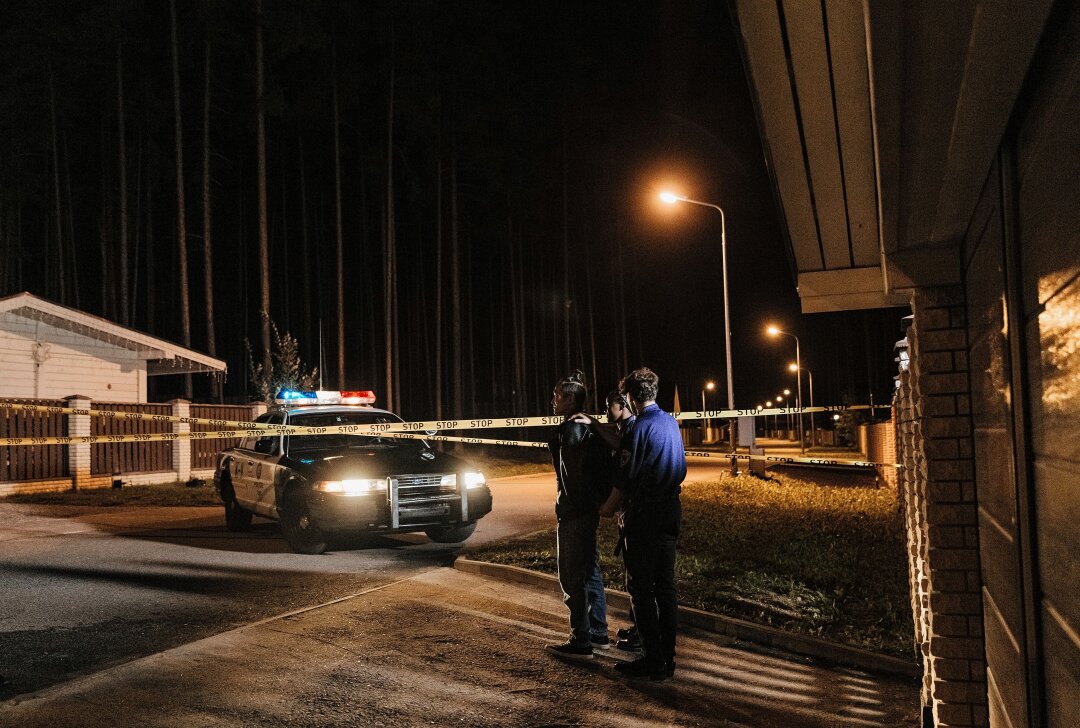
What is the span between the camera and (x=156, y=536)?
1130cm

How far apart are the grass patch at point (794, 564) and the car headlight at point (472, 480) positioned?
0.76 meters

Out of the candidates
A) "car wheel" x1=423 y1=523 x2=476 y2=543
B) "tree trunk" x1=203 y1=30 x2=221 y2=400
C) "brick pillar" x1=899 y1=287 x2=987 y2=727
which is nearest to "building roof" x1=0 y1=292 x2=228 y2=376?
"tree trunk" x1=203 y1=30 x2=221 y2=400

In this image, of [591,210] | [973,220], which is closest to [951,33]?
[973,220]

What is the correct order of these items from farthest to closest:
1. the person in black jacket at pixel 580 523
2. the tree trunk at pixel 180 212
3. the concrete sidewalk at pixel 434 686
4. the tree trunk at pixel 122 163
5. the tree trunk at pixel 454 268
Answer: the tree trunk at pixel 454 268, the tree trunk at pixel 122 163, the tree trunk at pixel 180 212, the person in black jacket at pixel 580 523, the concrete sidewalk at pixel 434 686

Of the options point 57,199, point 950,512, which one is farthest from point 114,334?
point 950,512

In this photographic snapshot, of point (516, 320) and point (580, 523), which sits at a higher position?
point (516, 320)

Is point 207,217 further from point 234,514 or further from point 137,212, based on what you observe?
point 234,514

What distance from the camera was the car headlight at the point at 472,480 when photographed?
10.0m

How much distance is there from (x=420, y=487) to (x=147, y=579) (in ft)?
9.56

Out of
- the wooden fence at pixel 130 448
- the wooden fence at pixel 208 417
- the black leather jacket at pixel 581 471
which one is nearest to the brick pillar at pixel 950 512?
the black leather jacket at pixel 581 471

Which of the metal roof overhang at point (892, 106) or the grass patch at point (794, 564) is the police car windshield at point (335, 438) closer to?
the grass patch at point (794, 564)

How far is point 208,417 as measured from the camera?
71.3ft

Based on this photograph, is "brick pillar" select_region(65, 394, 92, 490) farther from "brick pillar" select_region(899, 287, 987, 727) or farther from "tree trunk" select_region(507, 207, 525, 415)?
"tree trunk" select_region(507, 207, 525, 415)

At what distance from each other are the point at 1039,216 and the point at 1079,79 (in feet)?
1.60
